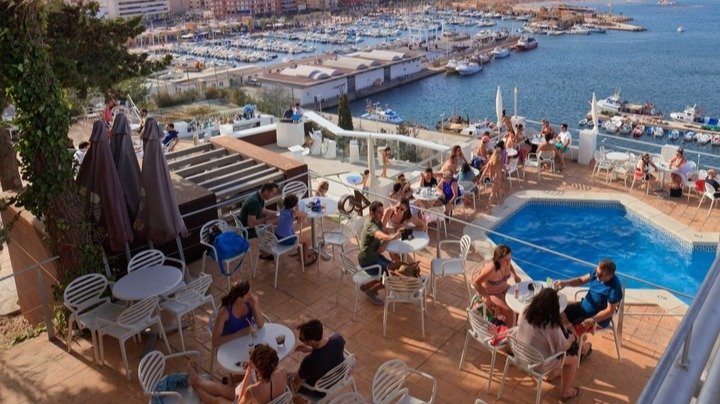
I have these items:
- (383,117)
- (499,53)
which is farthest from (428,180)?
(499,53)

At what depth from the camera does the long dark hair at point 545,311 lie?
4.65 metres

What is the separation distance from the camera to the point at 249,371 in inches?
162

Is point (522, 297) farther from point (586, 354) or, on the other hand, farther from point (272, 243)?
point (272, 243)

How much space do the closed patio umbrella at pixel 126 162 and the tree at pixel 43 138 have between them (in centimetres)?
51

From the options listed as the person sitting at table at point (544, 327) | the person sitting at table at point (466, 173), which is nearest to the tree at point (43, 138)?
the person sitting at table at point (544, 327)

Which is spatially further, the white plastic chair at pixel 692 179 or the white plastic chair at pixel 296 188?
the white plastic chair at pixel 692 179

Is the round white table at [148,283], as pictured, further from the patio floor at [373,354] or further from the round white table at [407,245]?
the round white table at [407,245]

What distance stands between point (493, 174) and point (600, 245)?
2095 mm

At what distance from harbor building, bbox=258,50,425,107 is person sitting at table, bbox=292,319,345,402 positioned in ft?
165

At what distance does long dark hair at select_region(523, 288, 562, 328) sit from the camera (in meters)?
4.65

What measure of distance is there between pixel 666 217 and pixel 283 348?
7.78 meters

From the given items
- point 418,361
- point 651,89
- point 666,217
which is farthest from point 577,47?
point 418,361

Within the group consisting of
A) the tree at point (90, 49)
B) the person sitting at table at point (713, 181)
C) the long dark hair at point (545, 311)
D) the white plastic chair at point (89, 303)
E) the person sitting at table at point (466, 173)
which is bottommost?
the person sitting at table at point (713, 181)

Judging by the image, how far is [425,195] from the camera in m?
9.09
